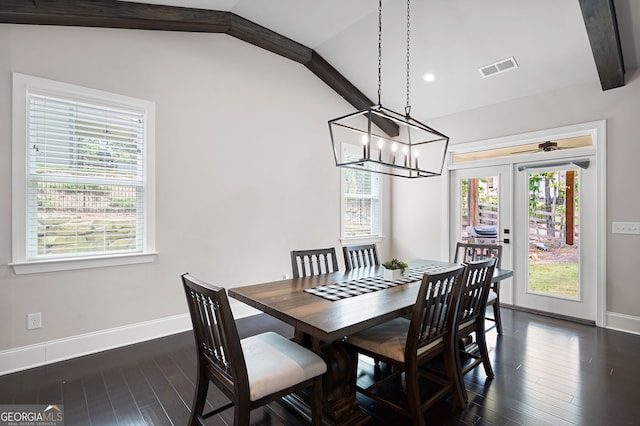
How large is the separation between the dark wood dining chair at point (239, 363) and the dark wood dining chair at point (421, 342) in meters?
0.43

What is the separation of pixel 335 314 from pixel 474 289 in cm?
112

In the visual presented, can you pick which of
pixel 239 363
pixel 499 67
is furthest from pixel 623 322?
pixel 239 363

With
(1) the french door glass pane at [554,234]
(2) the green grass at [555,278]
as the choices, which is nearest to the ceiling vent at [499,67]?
(1) the french door glass pane at [554,234]

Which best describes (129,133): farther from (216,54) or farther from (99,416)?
(99,416)

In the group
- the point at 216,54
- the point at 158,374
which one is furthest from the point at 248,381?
the point at 216,54

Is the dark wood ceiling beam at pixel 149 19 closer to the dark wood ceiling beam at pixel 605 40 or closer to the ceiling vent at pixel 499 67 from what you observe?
the ceiling vent at pixel 499 67

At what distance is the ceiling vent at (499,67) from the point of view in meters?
3.82

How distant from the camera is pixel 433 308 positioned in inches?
78.5

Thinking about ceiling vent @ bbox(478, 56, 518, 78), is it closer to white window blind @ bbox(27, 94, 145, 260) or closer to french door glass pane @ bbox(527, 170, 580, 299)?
french door glass pane @ bbox(527, 170, 580, 299)

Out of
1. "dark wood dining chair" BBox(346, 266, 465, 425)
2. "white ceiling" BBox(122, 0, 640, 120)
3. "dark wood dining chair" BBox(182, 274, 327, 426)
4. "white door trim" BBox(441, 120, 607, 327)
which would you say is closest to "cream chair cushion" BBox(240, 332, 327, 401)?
"dark wood dining chair" BBox(182, 274, 327, 426)

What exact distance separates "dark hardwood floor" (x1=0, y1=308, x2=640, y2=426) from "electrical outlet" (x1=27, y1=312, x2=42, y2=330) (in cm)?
34

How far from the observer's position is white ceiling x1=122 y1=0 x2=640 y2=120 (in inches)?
127

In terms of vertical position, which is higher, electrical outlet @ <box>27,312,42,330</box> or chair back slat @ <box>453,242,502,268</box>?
chair back slat @ <box>453,242,502,268</box>

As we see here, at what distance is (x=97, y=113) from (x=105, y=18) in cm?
81
